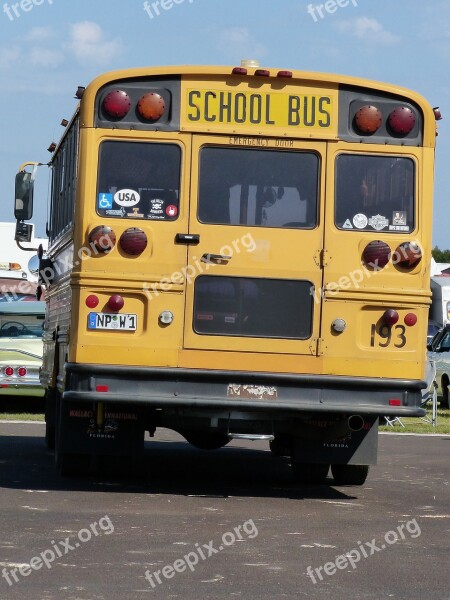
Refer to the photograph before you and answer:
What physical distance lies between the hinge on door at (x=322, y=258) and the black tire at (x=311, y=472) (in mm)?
2504

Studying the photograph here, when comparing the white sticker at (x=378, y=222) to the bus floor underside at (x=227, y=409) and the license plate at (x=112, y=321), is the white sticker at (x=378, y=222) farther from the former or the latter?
the license plate at (x=112, y=321)

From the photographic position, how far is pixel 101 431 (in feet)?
40.0

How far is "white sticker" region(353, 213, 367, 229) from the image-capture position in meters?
11.6

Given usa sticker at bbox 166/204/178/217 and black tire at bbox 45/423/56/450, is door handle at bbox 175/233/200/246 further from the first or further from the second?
black tire at bbox 45/423/56/450

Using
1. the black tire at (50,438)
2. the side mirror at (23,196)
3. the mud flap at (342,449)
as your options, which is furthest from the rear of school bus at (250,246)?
the black tire at (50,438)

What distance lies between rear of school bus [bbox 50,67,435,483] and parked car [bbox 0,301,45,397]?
9953mm

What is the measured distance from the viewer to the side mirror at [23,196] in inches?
547

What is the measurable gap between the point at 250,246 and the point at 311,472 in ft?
9.43

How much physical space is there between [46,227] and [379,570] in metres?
8.85

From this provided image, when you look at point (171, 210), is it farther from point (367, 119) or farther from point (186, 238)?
point (367, 119)

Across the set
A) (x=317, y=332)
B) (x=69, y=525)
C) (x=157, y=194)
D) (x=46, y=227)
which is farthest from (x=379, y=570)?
(x=46, y=227)

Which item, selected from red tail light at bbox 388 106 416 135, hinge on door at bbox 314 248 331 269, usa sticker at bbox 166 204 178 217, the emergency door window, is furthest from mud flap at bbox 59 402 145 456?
red tail light at bbox 388 106 416 135

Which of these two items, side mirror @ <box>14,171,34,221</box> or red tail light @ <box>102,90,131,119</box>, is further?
side mirror @ <box>14,171,34,221</box>

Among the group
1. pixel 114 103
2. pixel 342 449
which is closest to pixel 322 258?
pixel 342 449
